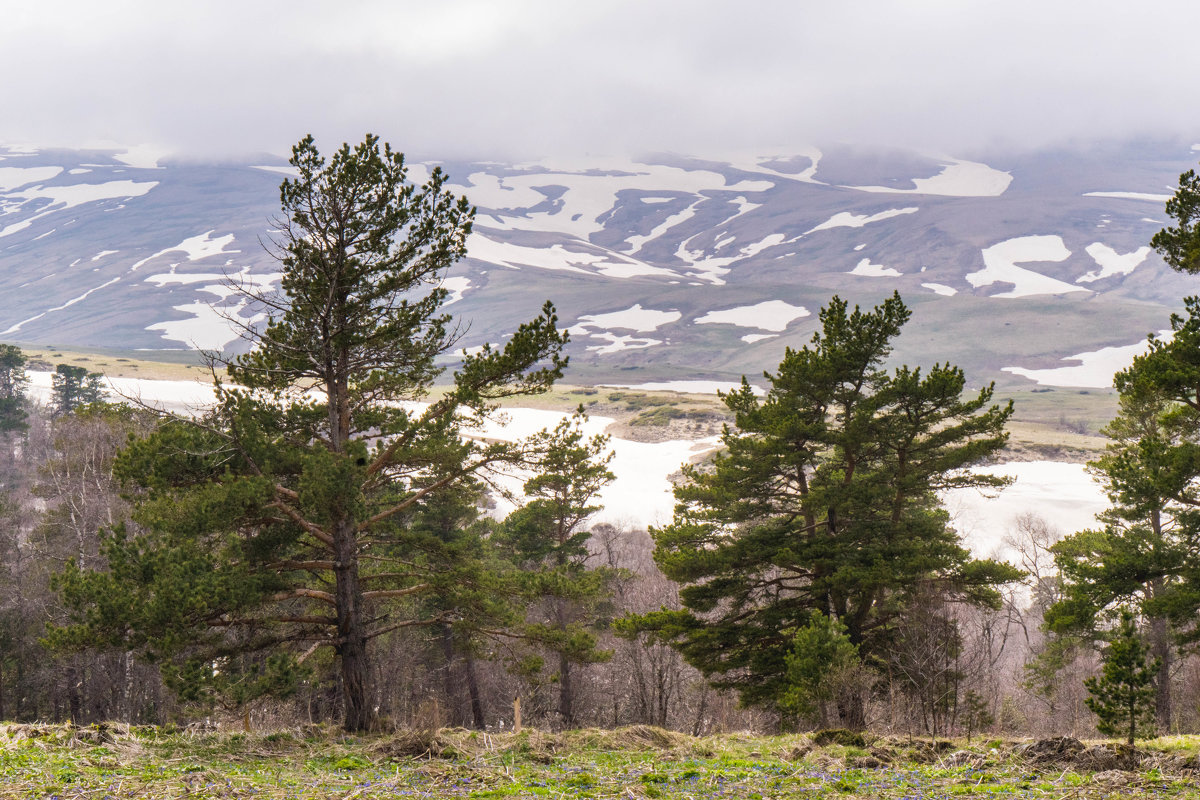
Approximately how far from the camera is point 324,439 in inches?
558

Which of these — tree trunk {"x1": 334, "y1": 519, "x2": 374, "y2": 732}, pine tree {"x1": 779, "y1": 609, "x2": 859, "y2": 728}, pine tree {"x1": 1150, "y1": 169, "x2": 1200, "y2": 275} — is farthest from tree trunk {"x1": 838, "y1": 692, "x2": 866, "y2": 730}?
pine tree {"x1": 1150, "y1": 169, "x2": 1200, "y2": 275}

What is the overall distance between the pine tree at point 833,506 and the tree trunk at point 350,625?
697 centimetres

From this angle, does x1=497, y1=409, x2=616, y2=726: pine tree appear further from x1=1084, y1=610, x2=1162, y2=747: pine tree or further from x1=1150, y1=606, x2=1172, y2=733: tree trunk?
x1=1150, y1=606, x2=1172, y2=733: tree trunk

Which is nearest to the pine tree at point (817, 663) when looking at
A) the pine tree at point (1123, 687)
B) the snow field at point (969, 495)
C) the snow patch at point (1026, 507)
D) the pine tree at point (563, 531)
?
the pine tree at point (563, 531)

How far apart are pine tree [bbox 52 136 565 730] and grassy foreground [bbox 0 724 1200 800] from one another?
5.47ft

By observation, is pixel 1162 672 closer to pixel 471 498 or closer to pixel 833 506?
pixel 833 506

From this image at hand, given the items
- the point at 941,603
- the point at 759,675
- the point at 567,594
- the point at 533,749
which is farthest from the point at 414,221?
the point at 941,603

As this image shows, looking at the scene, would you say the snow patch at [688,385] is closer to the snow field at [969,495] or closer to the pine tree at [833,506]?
the snow field at [969,495]

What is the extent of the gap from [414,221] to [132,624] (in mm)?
7919

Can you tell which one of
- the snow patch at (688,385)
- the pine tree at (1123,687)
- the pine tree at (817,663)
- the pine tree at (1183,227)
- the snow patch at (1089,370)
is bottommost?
the pine tree at (817,663)

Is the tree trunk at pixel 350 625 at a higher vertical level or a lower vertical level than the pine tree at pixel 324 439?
lower

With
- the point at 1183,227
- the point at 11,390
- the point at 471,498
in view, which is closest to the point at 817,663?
the point at 471,498

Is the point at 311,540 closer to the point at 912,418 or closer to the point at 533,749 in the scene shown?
the point at 533,749

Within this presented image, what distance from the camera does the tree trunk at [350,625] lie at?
528 inches
